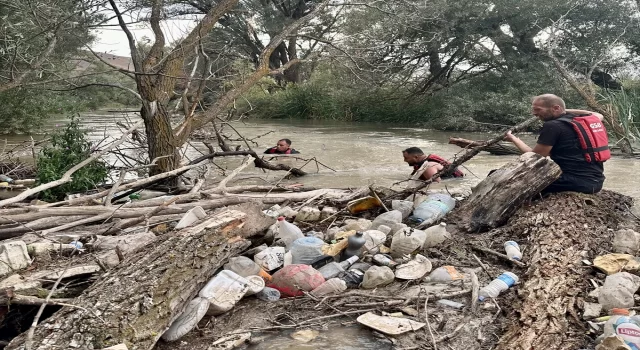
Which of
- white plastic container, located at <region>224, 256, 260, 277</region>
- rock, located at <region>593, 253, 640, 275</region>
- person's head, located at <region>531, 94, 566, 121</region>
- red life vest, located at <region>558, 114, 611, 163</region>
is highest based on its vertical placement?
person's head, located at <region>531, 94, 566, 121</region>

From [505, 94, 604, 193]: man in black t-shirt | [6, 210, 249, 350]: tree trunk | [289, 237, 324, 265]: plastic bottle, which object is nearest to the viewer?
[6, 210, 249, 350]: tree trunk

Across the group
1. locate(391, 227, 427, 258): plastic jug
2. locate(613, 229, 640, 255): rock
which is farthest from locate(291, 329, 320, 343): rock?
locate(613, 229, 640, 255): rock

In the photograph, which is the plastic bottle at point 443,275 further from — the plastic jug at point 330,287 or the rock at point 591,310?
the rock at point 591,310

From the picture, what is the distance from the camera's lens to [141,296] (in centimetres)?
262

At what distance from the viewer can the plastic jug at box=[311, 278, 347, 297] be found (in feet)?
10.7

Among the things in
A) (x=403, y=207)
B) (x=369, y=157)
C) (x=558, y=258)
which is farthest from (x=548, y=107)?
(x=369, y=157)

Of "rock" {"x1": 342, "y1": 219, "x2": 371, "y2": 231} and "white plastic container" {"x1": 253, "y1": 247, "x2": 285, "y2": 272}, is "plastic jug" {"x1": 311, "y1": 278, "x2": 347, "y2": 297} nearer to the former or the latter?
"white plastic container" {"x1": 253, "y1": 247, "x2": 285, "y2": 272}

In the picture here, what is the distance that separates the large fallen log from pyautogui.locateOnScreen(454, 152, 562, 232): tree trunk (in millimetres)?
122

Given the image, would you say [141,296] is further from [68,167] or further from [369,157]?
[369,157]

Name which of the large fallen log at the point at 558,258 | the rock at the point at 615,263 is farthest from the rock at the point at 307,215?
the rock at the point at 615,263

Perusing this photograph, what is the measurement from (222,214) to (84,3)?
5.80 m

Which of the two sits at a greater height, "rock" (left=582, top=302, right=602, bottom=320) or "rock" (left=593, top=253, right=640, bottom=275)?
"rock" (left=593, top=253, right=640, bottom=275)

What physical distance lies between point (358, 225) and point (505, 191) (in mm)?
1294

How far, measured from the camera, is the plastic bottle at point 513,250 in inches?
147
